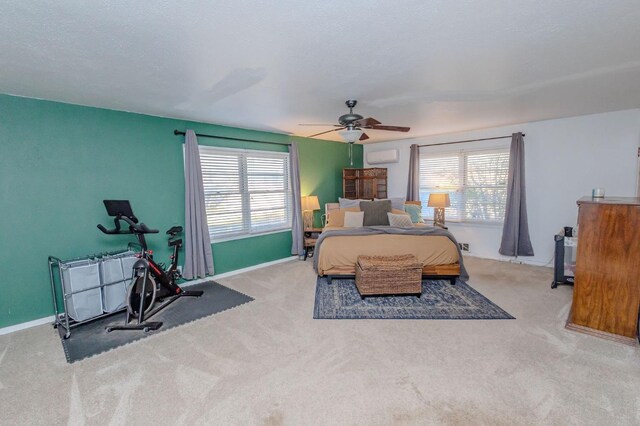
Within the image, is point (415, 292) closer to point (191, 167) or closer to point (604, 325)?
point (604, 325)

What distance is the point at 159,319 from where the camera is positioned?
3164 millimetres

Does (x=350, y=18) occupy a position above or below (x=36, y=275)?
above

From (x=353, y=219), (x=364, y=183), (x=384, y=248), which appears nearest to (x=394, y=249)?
(x=384, y=248)

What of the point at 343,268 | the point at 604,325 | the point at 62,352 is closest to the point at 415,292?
the point at 343,268

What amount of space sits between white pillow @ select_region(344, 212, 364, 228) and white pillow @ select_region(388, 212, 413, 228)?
0.52 m

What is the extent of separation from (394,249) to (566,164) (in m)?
3.14

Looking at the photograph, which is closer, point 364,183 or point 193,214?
point 193,214

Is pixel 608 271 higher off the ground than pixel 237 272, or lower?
higher

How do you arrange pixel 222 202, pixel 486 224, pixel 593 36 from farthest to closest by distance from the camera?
1. pixel 486 224
2. pixel 222 202
3. pixel 593 36

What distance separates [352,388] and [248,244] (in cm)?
333

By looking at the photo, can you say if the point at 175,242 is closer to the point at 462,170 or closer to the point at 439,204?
the point at 439,204

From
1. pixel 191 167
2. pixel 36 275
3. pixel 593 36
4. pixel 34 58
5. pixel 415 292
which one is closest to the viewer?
pixel 593 36

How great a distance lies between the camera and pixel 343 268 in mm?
4094

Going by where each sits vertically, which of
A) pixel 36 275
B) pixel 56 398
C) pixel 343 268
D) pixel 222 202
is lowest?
pixel 56 398
